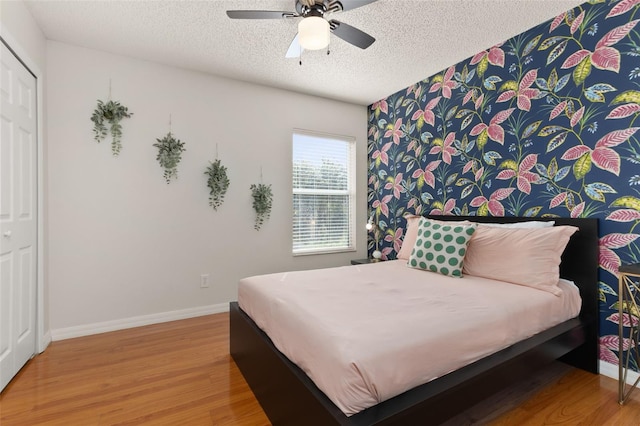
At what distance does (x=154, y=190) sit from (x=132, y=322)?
1300mm

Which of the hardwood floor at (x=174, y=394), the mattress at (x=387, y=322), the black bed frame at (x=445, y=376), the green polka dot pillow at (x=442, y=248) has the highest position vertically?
the green polka dot pillow at (x=442, y=248)

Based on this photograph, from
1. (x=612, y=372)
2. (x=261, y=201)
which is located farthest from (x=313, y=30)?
(x=612, y=372)

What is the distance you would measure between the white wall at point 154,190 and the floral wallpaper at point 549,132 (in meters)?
1.64

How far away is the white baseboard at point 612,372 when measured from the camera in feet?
6.31

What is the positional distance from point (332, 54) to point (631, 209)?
102 inches

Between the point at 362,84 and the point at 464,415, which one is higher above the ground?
the point at 362,84

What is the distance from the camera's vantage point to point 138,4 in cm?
212

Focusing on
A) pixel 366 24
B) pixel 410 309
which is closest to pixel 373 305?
pixel 410 309

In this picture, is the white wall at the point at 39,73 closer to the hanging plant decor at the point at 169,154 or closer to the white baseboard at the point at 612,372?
the hanging plant decor at the point at 169,154

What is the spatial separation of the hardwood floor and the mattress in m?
0.42

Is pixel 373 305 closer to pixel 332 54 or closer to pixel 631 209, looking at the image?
pixel 631 209

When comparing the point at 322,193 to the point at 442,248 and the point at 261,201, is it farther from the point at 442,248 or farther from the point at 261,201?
the point at 442,248

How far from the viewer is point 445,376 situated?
1.33m

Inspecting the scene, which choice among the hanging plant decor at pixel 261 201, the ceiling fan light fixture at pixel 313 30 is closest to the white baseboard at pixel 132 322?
the hanging plant decor at pixel 261 201
